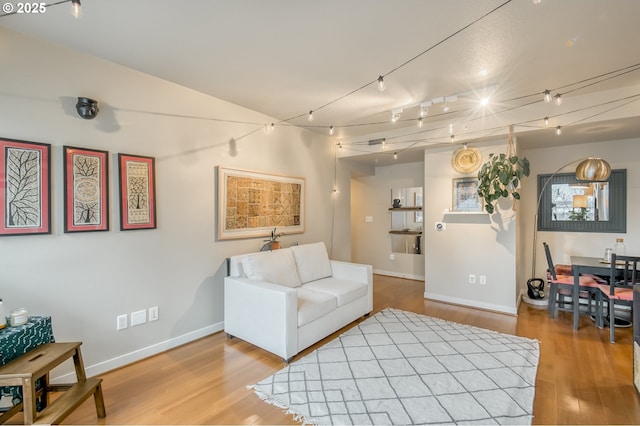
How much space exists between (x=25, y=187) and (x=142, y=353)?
1646 millimetres

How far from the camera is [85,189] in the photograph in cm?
230

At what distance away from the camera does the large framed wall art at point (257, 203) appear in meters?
3.29

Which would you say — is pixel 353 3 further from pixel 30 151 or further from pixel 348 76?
pixel 30 151

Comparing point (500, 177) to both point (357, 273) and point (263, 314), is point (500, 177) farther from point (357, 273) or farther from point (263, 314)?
point (263, 314)

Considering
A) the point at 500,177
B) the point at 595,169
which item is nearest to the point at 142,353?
the point at 500,177

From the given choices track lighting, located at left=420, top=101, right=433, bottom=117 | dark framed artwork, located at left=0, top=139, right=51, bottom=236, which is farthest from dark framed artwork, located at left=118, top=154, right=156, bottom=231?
track lighting, located at left=420, top=101, right=433, bottom=117

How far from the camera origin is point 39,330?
5.97 feet

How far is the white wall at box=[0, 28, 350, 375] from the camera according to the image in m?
2.06

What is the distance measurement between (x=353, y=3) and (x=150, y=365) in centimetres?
322

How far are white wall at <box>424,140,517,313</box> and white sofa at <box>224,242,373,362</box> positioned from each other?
1436 millimetres

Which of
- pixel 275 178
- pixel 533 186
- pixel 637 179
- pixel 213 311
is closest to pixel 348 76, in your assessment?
pixel 275 178

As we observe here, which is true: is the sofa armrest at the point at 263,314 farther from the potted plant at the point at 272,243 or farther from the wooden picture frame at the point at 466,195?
the wooden picture frame at the point at 466,195

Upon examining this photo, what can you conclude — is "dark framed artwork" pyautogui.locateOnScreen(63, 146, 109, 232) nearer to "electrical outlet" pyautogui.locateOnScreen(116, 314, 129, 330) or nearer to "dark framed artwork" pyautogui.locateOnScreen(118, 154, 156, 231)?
"dark framed artwork" pyautogui.locateOnScreen(118, 154, 156, 231)

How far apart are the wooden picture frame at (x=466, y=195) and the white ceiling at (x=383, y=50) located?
814 millimetres
